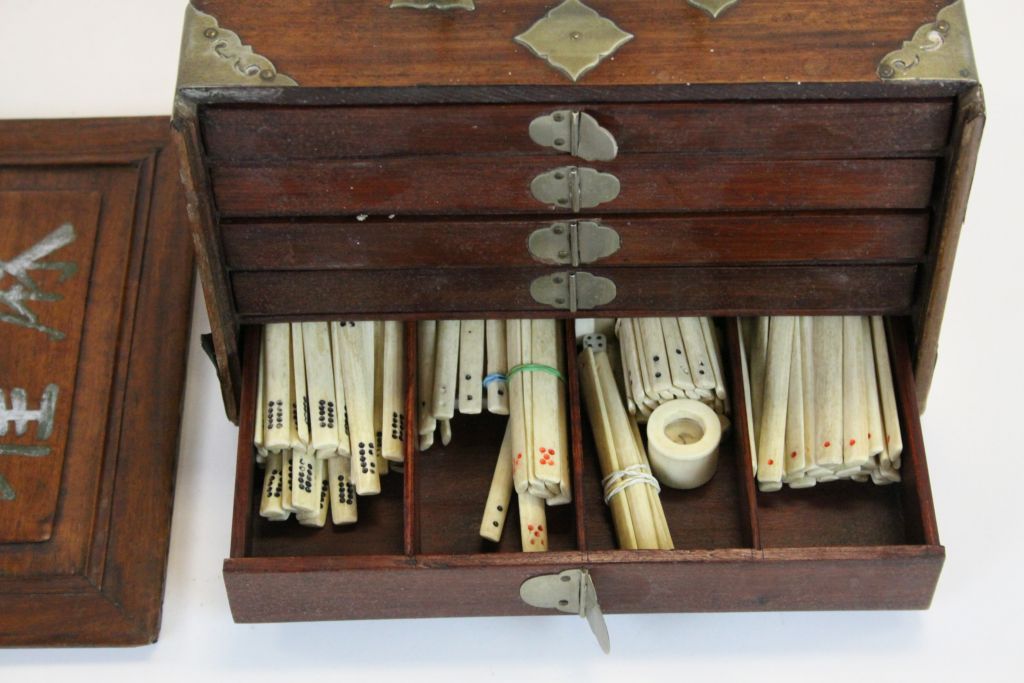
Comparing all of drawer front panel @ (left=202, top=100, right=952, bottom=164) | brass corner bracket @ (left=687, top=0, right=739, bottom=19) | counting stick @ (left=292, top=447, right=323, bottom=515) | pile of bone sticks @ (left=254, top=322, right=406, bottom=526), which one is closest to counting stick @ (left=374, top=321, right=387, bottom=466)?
pile of bone sticks @ (left=254, top=322, right=406, bottom=526)

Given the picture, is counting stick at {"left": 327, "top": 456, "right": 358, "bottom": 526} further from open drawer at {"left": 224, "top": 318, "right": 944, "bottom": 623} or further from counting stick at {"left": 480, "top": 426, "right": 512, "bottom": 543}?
counting stick at {"left": 480, "top": 426, "right": 512, "bottom": 543}

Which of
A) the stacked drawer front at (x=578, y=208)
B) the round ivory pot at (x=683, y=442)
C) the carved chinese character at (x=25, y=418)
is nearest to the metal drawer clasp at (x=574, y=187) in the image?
the stacked drawer front at (x=578, y=208)

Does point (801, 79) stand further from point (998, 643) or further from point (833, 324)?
point (998, 643)

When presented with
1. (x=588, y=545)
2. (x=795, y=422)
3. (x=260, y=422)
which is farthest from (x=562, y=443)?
(x=260, y=422)

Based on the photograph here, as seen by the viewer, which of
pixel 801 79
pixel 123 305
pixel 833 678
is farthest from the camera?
pixel 123 305

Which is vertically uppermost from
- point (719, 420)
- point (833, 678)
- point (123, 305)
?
point (123, 305)

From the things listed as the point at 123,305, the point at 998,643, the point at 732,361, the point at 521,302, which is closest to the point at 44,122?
the point at 123,305
